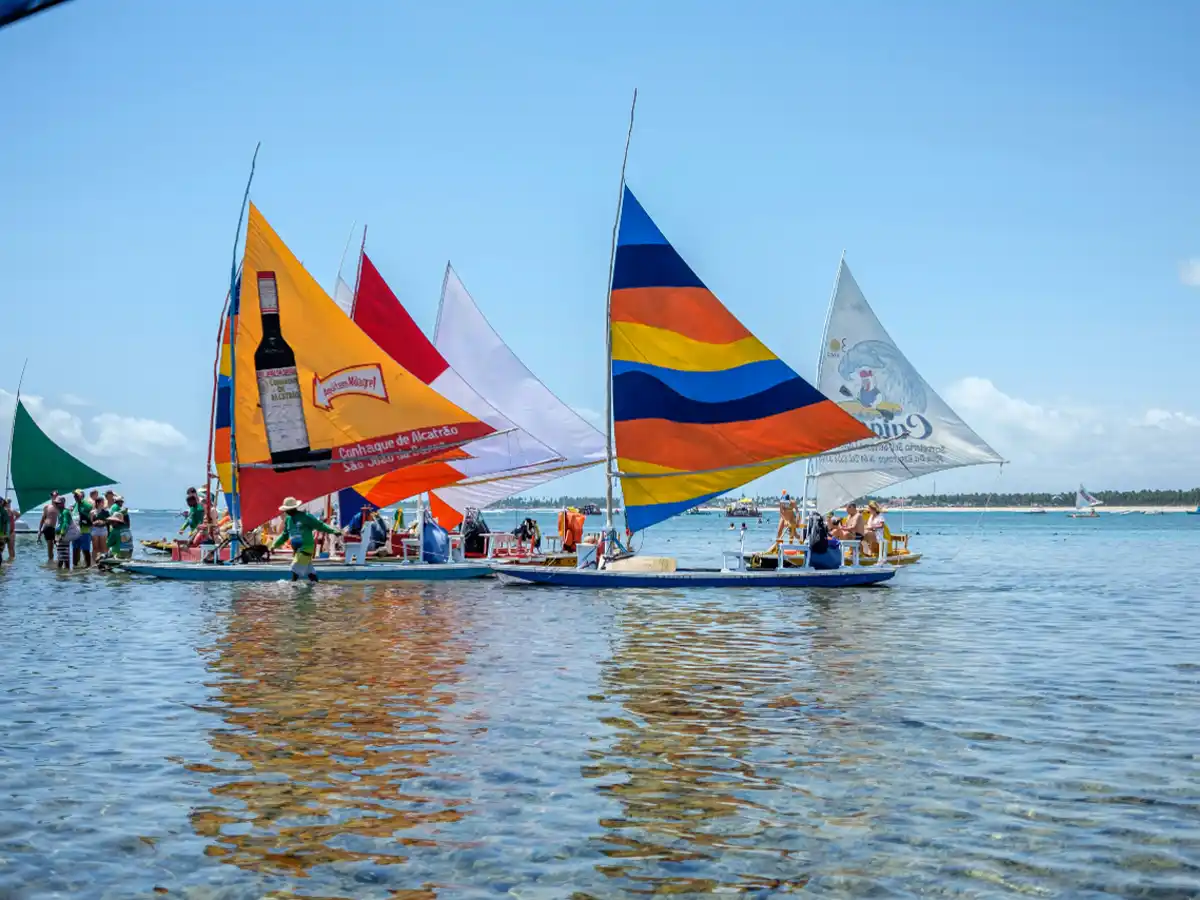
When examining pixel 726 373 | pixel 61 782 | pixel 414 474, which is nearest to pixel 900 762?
pixel 61 782

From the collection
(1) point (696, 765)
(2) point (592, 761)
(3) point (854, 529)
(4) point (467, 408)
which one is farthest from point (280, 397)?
(1) point (696, 765)

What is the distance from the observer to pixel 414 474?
3400 cm

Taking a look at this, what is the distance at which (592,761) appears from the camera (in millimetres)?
11266

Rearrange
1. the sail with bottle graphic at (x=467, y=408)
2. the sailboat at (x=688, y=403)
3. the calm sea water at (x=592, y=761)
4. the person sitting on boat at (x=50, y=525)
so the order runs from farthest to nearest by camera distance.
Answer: the person sitting on boat at (x=50, y=525), the sail with bottle graphic at (x=467, y=408), the sailboat at (x=688, y=403), the calm sea water at (x=592, y=761)

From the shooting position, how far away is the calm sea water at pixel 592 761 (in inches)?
328

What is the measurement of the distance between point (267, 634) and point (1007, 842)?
14424 mm

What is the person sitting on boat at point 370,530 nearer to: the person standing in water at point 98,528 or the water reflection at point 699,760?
the person standing in water at point 98,528

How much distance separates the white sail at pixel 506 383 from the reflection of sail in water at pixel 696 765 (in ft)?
61.8

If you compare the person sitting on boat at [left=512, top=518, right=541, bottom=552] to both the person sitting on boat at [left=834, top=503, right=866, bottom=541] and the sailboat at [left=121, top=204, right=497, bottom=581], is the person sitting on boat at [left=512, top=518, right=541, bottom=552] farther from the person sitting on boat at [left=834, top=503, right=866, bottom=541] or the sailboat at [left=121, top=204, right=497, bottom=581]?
the person sitting on boat at [left=834, top=503, right=866, bottom=541]

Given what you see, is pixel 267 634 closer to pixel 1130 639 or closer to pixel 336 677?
pixel 336 677

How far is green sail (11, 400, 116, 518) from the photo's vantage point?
55.3 m

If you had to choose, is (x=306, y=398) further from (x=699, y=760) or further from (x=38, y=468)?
(x=38, y=468)

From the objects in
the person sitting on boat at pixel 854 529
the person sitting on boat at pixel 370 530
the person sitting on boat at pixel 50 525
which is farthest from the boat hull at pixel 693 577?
the person sitting on boat at pixel 50 525

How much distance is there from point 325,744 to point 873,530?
86.9 feet
